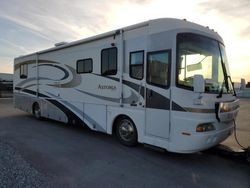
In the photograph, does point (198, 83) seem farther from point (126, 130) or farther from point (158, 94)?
point (126, 130)

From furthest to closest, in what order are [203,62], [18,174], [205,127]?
[203,62]
[205,127]
[18,174]

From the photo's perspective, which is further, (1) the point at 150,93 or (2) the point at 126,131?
(2) the point at 126,131

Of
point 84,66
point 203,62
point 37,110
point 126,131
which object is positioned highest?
point 84,66

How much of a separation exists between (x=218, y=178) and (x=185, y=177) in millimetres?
621

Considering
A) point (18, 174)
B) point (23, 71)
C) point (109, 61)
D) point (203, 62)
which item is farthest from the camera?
point (23, 71)

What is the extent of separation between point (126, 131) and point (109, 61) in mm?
2009

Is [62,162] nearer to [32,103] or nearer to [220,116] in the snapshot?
[220,116]

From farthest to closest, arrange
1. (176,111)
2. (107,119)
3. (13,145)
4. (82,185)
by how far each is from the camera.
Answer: (107,119) → (13,145) → (176,111) → (82,185)

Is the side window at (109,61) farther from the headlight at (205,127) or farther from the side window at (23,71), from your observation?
the side window at (23,71)

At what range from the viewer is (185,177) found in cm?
460

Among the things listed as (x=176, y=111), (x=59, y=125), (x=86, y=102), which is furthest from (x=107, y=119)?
(x=59, y=125)

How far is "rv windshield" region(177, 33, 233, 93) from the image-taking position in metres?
5.07

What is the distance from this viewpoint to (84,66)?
7828 mm

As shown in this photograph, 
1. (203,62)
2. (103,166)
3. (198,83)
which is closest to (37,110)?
(103,166)
